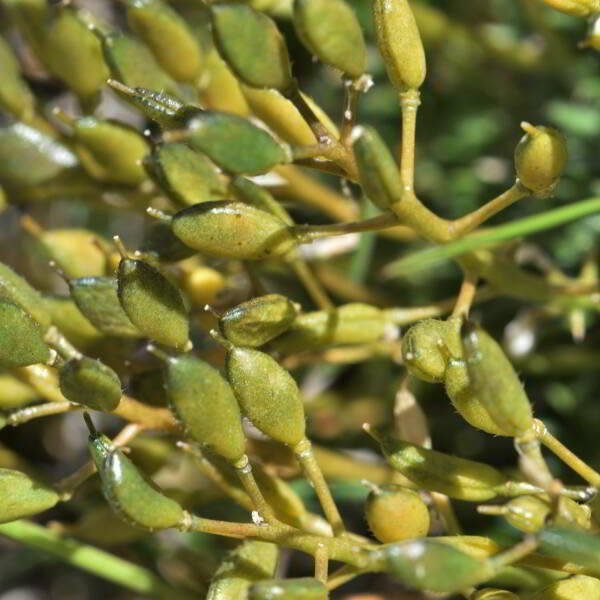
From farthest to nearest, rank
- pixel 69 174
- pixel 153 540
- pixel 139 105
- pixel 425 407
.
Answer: pixel 425 407 → pixel 153 540 → pixel 69 174 → pixel 139 105

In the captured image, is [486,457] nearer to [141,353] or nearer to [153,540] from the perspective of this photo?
[153,540]

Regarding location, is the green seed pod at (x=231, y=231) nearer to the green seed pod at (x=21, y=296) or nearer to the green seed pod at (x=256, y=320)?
the green seed pod at (x=256, y=320)

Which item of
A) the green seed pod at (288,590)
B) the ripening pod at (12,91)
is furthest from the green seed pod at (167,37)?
the green seed pod at (288,590)

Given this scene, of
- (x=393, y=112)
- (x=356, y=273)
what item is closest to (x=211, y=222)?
(x=356, y=273)

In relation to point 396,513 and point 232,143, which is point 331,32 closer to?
point 232,143

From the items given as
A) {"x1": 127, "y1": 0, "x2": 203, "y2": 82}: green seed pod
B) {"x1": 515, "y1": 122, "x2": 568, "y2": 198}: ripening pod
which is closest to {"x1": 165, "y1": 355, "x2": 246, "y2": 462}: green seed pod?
{"x1": 515, "y1": 122, "x2": 568, "y2": 198}: ripening pod

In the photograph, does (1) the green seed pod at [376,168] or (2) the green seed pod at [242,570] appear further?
(2) the green seed pod at [242,570]
